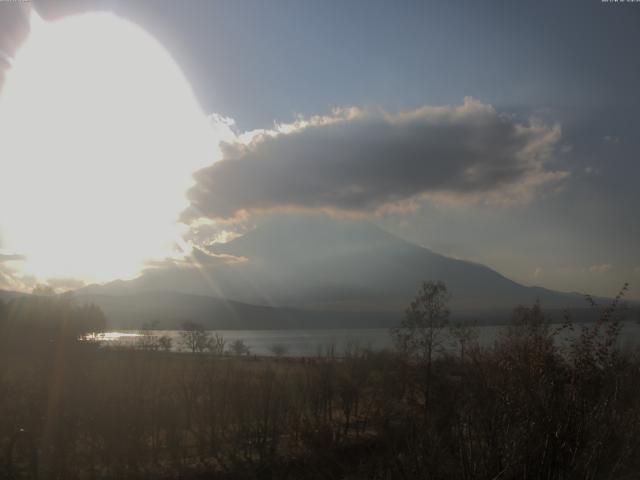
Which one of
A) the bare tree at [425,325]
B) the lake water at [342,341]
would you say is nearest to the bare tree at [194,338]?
the lake water at [342,341]

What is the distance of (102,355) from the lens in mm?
24906

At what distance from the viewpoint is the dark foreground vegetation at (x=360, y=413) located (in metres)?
5.51

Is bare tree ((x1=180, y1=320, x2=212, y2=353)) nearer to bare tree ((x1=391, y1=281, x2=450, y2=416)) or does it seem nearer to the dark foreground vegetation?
the dark foreground vegetation

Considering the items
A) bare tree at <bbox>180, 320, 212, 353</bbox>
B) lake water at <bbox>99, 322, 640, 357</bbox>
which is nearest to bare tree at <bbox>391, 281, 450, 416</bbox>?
lake water at <bbox>99, 322, 640, 357</bbox>

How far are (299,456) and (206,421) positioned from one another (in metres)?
4.39

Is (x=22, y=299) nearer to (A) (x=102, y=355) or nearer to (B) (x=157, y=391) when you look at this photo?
(A) (x=102, y=355)

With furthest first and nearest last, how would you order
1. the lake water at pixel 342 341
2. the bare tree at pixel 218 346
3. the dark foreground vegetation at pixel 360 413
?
the bare tree at pixel 218 346
the lake water at pixel 342 341
the dark foreground vegetation at pixel 360 413

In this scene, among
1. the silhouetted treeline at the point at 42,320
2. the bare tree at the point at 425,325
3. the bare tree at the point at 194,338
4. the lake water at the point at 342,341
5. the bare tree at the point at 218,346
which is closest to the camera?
the lake water at the point at 342,341

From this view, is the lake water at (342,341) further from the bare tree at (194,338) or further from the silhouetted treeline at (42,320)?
the silhouetted treeline at (42,320)

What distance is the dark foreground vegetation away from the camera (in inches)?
217

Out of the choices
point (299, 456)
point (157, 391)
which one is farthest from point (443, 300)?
point (157, 391)

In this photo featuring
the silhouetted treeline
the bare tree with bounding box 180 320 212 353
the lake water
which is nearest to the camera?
the lake water

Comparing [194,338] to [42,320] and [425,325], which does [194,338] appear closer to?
[42,320]

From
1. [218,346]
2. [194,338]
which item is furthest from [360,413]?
[194,338]
